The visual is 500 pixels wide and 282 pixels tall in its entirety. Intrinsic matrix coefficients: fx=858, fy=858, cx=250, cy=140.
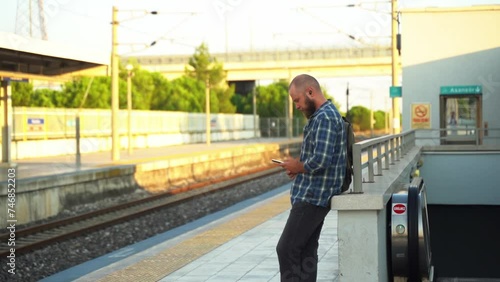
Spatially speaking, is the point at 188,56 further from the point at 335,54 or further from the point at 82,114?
the point at 82,114

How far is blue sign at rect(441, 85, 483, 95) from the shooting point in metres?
33.0

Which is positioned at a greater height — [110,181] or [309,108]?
[309,108]

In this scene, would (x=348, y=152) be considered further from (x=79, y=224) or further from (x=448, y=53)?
(x=448, y=53)

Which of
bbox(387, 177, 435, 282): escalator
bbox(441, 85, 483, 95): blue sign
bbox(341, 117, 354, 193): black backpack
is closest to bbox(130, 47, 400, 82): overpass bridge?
bbox(441, 85, 483, 95): blue sign

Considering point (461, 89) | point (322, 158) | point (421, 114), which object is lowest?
point (322, 158)

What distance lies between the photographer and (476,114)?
3347 cm

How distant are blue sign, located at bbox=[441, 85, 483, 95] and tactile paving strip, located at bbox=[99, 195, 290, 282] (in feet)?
55.2

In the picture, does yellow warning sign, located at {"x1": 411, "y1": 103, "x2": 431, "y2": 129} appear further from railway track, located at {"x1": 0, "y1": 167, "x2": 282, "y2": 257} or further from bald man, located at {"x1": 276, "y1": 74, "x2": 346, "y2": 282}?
bald man, located at {"x1": 276, "y1": 74, "x2": 346, "y2": 282}

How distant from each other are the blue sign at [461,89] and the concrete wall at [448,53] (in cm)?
23

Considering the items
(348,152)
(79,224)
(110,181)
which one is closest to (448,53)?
(110,181)

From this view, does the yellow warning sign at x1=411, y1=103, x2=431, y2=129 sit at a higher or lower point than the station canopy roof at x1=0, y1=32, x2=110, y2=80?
lower

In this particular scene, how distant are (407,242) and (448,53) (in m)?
26.8

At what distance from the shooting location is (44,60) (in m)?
24.7

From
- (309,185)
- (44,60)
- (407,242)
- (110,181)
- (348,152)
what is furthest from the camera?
A: (110,181)
